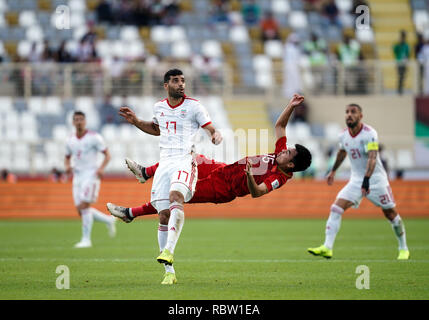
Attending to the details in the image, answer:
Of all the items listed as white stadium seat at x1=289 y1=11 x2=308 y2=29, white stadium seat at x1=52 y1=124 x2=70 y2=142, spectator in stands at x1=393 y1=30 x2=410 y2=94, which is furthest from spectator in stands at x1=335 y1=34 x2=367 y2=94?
white stadium seat at x1=52 y1=124 x2=70 y2=142

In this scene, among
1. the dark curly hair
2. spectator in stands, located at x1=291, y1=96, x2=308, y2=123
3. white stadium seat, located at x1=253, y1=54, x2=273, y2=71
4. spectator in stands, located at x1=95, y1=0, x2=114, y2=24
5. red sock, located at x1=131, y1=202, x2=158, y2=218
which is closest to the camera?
the dark curly hair

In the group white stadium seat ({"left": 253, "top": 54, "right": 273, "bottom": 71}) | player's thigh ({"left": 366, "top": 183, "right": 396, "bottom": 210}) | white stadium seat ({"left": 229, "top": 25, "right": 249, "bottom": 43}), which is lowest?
player's thigh ({"left": 366, "top": 183, "right": 396, "bottom": 210})

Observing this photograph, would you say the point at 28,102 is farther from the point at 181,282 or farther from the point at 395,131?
the point at 181,282

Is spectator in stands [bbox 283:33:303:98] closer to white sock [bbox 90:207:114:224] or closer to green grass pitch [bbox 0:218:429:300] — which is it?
green grass pitch [bbox 0:218:429:300]

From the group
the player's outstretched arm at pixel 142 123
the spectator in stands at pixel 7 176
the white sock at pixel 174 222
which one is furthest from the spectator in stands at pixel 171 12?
the white sock at pixel 174 222

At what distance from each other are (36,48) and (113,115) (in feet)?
14.9

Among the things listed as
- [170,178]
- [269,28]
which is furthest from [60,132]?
[170,178]

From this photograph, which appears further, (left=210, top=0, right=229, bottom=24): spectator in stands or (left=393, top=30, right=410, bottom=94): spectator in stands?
(left=210, top=0, right=229, bottom=24): spectator in stands

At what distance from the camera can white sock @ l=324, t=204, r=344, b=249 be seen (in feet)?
52.1

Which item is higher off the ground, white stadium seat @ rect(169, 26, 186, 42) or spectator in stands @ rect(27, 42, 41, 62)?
white stadium seat @ rect(169, 26, 186, 42)

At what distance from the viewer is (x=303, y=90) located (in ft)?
111

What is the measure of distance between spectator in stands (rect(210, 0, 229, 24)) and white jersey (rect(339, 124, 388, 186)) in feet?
70.7

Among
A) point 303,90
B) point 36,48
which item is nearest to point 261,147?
point 303,90

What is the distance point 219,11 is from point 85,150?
63.1ft
